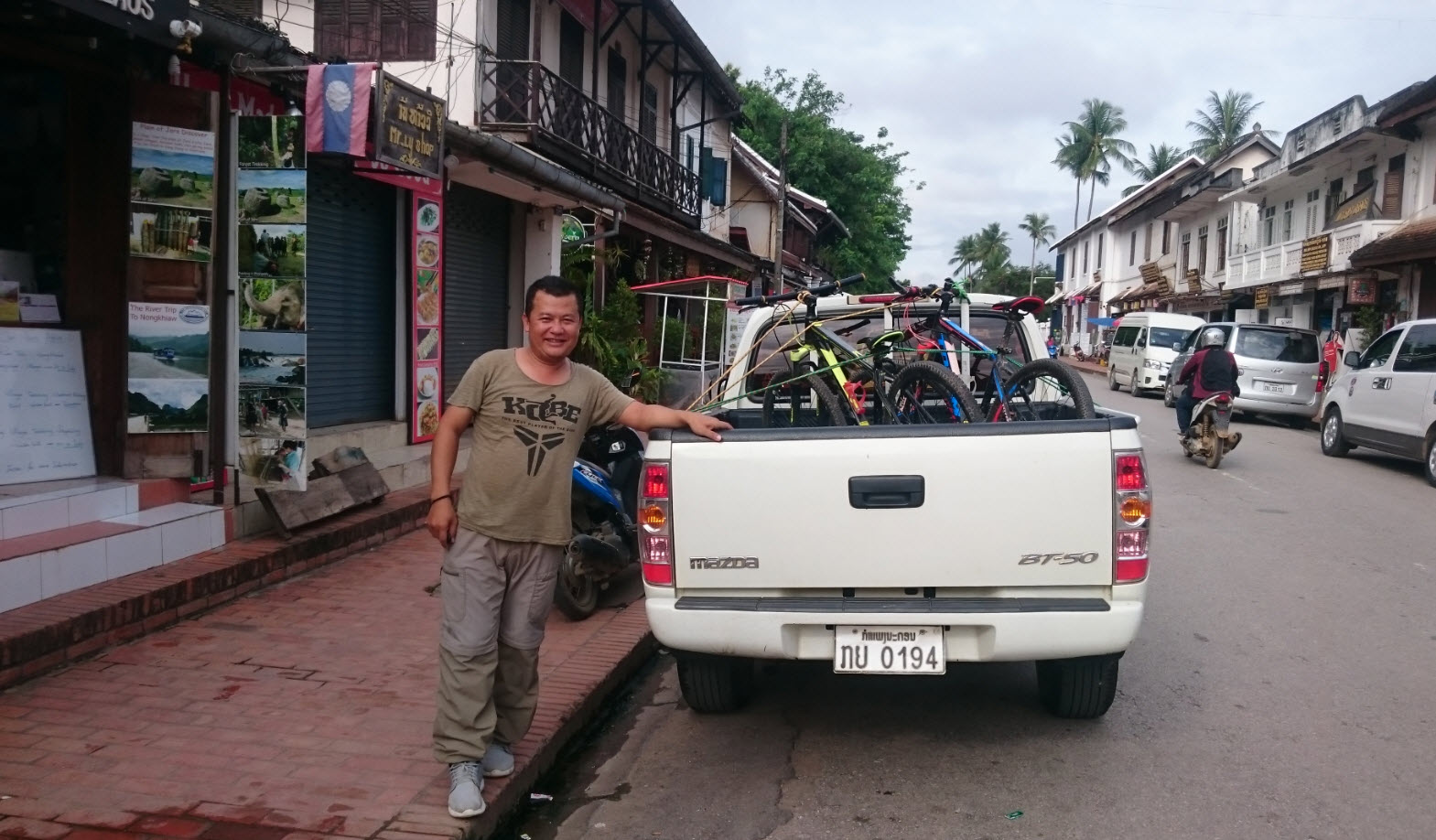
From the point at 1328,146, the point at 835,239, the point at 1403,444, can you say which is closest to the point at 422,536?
the point at 1403,444

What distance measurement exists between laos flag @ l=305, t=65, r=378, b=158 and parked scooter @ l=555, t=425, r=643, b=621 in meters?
2.47

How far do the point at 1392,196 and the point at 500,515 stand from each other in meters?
27.0

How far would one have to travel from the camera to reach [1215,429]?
43.6 ft

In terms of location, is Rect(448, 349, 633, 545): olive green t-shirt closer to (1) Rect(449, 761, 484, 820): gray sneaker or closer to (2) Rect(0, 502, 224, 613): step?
(1) Rect(449, 761, 484, 820): gray sneaker

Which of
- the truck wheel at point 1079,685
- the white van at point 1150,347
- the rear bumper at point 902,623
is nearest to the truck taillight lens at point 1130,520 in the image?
the rear bumper at point 902,623

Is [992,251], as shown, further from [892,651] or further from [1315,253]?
[892,651]

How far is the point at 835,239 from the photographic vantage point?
46.5m

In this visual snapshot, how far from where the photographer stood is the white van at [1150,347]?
26.5 meters

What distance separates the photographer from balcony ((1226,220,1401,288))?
2466cm

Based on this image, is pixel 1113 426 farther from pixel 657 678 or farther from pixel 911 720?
pixel 657 678

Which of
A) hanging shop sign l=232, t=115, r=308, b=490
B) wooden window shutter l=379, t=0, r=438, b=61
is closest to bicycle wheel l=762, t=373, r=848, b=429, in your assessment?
hanging shop sign l=232, t=115, r=308, b=490

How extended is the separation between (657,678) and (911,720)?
143cm

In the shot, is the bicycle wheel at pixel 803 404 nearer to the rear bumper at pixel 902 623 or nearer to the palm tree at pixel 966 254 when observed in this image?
the rear bumper at pixel 902 623

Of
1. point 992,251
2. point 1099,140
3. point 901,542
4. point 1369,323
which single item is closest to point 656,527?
point 901,542
